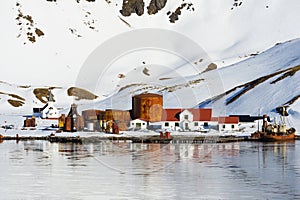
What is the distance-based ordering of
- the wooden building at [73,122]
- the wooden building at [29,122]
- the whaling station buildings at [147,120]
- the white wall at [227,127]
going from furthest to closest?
1. the wooden building at [29,122]
2. the wooden building at [73,122]
3. the whaling station buildings at [147,120]
4. the white wall at [227,127]

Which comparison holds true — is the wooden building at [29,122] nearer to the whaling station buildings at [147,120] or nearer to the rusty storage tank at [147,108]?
the whaling station buildings at [147,120]

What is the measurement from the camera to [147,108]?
308 feet

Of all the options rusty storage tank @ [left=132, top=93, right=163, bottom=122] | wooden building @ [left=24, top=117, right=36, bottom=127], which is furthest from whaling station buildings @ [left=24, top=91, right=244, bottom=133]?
wooden building @ [left=24, top=117, right=36, bottom=127]

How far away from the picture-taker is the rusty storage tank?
9214 cm

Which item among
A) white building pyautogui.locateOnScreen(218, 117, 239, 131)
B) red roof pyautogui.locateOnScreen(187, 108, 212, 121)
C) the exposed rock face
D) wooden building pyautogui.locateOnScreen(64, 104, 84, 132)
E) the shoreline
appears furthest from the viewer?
the exposed rock face

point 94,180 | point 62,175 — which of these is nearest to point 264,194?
point 94,180

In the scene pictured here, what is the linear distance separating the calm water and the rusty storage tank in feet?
134

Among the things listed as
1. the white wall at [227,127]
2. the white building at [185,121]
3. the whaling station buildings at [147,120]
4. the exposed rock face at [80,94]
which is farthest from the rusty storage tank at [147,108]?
the exposed rock face at [80,94]

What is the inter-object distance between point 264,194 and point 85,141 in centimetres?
4788

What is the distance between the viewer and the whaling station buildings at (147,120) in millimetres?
87938

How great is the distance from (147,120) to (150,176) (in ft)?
182

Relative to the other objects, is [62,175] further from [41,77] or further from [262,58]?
[41,77]

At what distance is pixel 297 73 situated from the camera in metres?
118

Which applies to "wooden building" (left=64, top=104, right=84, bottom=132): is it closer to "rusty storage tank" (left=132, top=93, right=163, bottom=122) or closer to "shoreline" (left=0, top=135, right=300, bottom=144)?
"rusty storage tank" (left=132, top=93, right=163, bottom=122)
